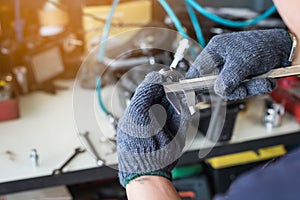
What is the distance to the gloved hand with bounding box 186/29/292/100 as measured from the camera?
77cm

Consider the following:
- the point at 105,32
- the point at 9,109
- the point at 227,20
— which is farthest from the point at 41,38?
the point at 227,20

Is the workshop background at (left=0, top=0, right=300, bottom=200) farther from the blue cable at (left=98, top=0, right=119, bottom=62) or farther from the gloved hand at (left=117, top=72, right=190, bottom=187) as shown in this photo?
the gloved hand at (left=117, top=72, right=190, bottom=187)

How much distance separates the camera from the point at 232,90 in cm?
78

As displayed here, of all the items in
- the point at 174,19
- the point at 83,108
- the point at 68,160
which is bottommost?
the point at 68,160

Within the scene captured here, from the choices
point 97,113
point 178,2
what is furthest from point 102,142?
point 178,2

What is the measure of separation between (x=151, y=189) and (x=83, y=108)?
341 mm

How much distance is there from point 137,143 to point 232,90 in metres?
0.20

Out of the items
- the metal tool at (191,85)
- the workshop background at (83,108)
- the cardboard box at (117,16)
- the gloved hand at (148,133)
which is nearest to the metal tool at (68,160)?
the workshop background at (83,108)

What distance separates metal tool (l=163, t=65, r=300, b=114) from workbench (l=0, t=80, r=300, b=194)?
291 millimetres

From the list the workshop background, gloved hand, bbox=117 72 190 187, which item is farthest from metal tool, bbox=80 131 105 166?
gloved hand, bbox=117 72 190 187

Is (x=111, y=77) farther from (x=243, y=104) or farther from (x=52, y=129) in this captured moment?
(x=243, y=104)

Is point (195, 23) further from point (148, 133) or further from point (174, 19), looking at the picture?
point (148, 133)

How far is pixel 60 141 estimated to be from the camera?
1101mm

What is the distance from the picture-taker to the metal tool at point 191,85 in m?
0.73
